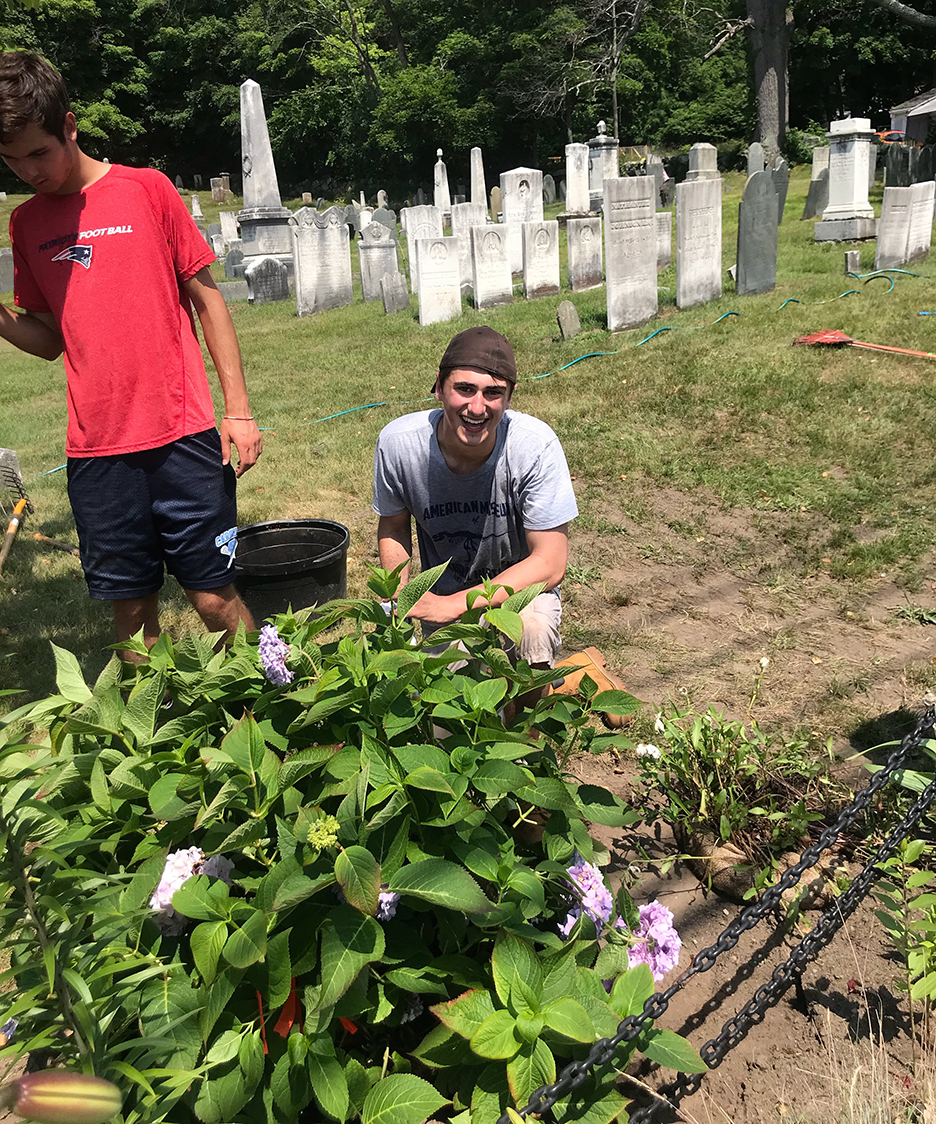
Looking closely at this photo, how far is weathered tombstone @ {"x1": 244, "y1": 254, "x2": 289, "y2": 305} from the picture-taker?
15.9 m

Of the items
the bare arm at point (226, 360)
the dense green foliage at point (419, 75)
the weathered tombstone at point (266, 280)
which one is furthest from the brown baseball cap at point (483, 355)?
the dense green foliage at point (419, 75)

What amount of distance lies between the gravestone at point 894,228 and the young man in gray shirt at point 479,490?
10.8 metres

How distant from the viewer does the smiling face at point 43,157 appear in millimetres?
2316

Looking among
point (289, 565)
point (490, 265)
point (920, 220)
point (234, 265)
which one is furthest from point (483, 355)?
point (234, 265)

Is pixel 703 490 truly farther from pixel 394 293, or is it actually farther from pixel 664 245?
pixel 664 245

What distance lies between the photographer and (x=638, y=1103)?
6.37 feet

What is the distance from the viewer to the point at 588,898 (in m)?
1.70

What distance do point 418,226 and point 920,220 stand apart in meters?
8.36

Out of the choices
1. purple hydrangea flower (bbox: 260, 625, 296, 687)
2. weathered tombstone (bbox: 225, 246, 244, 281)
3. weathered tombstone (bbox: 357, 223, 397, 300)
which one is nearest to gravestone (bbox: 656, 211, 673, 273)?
weathered tombstone (bbox: 357, 223, 397, 300)

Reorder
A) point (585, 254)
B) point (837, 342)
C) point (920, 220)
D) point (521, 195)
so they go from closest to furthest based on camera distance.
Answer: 1. point (837, 342)
2. point (920, 220)
3. point (585, 254)
4. point (521, 195)

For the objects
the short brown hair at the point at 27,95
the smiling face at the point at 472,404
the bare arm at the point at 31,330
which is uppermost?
the short brown hair at the point at 27,95

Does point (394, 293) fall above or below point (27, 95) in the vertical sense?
below

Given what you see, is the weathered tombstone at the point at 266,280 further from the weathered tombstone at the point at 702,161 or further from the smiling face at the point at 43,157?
the smiling face at the point at 43,157

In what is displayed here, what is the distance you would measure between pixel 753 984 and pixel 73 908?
5.91 feet
